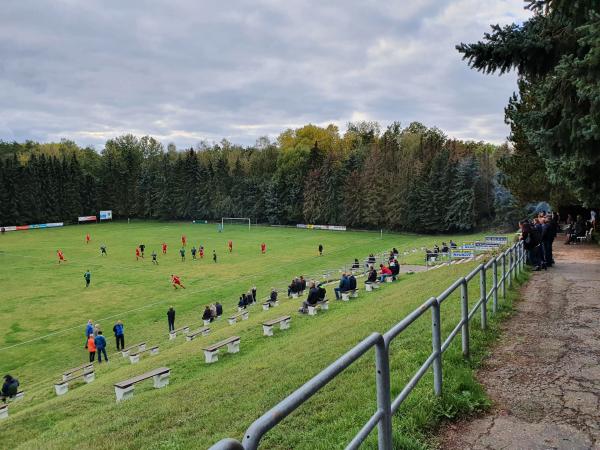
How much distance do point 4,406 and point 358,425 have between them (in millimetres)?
13146

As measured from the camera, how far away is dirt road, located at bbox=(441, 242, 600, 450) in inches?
178

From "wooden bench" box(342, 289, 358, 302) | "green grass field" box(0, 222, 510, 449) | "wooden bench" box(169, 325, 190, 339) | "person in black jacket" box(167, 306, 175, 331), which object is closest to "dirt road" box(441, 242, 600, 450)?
"green grass field" box(0, 222, 510, 449)

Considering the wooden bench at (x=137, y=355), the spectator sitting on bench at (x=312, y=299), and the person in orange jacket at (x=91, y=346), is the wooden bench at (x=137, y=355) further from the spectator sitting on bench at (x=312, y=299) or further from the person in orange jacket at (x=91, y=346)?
the spectator sitting on bench at (x=312, y=299)

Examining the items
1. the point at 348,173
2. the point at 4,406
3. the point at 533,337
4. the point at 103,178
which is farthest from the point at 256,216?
the point at 533,337

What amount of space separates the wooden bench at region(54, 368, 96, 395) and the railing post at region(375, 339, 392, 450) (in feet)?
45.4

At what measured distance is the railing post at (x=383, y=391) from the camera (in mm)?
3432

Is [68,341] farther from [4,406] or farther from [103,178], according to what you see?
[103,178]

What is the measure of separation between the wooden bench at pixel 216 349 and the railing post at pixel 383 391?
407 inches

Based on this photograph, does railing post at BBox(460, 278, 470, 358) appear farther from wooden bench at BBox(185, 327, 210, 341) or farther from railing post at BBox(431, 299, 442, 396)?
wooden bench at BBox(185, 327, 210, 341)

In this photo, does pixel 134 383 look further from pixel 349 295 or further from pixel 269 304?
pixel 269 304

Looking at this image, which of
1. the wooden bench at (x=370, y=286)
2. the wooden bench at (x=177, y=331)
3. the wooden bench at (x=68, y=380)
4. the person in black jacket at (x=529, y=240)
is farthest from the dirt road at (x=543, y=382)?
the wooden bench at (x=177, y=331)

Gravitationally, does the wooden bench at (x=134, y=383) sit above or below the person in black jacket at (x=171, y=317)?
above

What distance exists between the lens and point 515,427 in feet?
15.5

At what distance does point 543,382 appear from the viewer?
5.89m
